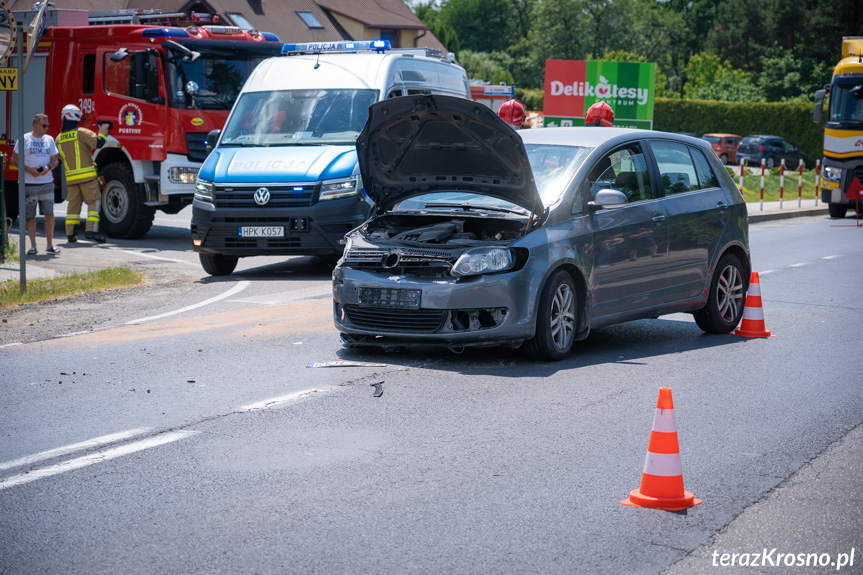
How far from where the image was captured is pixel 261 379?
7676 mm

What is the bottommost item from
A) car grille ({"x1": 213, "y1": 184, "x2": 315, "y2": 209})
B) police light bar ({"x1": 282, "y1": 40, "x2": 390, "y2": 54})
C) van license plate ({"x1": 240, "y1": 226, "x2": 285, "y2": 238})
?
van license plate ({"x1": 240, "y1": 226, "x2": 285, "y2": 238})

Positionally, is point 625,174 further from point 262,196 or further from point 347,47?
point 347,47

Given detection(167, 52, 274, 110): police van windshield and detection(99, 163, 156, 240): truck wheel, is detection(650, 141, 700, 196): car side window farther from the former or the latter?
detection(99, 163, 156, 240): truck wheel

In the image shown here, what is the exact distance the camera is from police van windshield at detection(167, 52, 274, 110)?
56.5 feet

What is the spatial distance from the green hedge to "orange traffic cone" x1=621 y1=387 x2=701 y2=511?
5444cm

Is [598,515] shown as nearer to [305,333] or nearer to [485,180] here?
[485,180]

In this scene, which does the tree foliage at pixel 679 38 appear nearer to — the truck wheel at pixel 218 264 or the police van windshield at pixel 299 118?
the police van windshield at pixel 299 118

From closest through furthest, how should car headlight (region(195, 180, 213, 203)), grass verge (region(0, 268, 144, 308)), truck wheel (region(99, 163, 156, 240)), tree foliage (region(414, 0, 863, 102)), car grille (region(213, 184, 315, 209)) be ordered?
grass verge (region(0, 268, 144, 308)) < car grille (region(213, 184, 315, 209)) < car headlight (region(195, 180, 213, 203)) < truck wheel (region(99, 163, 156, 240)) < tree foliage (region(414, 0, 863, 102))

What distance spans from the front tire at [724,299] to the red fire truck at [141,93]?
381 inches

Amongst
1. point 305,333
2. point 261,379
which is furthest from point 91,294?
point 261,379

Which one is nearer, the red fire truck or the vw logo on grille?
the vw logo on grille

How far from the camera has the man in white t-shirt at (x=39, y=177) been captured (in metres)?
15.6

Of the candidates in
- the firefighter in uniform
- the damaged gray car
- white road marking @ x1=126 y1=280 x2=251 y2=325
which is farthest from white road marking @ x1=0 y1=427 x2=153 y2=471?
the firefighter in uniform

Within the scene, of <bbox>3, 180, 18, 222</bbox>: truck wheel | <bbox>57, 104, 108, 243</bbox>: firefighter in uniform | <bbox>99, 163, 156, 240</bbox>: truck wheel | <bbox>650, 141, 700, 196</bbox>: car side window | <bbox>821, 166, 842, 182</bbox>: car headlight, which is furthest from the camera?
Answer: <bbox>821, 166, 842, 182</bbox>: car headlight
